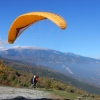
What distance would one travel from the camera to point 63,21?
15555mm

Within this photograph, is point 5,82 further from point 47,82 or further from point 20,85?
point 47,82

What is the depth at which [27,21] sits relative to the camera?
1903 centimetres

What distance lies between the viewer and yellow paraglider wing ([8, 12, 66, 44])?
51.6ft

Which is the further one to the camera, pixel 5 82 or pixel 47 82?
pixel 47 82

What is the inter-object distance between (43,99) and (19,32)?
19.5ft

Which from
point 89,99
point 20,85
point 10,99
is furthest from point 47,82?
point 10,99

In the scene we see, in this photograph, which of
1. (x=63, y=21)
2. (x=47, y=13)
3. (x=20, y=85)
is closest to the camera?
(x=63, y=21)

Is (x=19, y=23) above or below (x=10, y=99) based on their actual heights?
above

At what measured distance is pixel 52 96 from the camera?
24.0 metres

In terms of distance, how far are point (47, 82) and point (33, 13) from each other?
70.6ft

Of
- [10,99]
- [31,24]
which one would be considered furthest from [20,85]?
[31,24]

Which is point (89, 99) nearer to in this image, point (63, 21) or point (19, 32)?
point (19, 32)

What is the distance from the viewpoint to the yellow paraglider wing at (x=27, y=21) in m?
15.7

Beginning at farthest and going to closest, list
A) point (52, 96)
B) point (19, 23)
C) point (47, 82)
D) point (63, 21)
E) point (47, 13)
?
1. point (47, 82)
2. point (52, 96)
3. point (19, 23)
4. point (47, 13)
5. point (63, 21)
